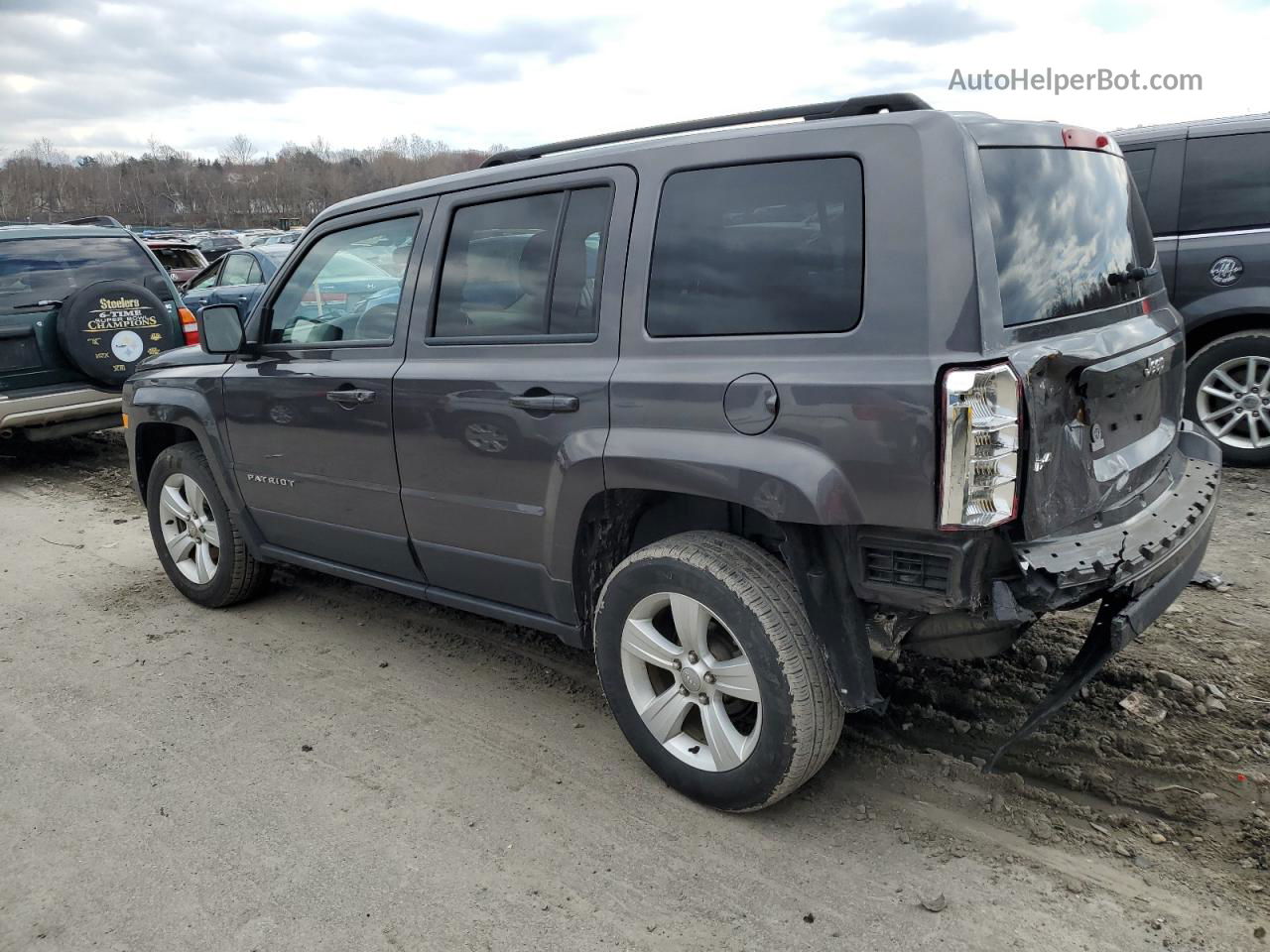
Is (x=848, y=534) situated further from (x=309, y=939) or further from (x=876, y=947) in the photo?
(x=309, y=939)

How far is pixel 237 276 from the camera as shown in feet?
44.1

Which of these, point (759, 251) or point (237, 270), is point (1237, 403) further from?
point (237, 270)

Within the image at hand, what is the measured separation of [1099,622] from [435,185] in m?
2.69

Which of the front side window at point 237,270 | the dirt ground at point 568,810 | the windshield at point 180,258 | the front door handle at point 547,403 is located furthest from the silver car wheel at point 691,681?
the windshield at point 180,258

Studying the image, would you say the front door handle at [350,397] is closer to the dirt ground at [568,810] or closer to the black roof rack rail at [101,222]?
the dirt ground at [568,810]

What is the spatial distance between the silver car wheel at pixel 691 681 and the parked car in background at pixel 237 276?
36.3 feet

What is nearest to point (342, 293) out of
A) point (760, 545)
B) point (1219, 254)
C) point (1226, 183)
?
point (760, 545)

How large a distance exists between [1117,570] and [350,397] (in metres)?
2.68

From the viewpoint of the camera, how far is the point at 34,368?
739cm

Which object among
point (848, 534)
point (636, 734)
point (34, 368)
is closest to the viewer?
point (848, 534)

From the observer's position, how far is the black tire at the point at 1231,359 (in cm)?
573

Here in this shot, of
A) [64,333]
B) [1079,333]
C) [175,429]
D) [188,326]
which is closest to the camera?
[1079,333]

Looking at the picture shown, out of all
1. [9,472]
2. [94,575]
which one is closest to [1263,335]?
[94,575]

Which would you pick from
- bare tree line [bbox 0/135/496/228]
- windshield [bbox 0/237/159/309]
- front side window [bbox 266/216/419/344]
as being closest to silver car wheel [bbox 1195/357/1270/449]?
front side window [bbox 266/216/419/344]
